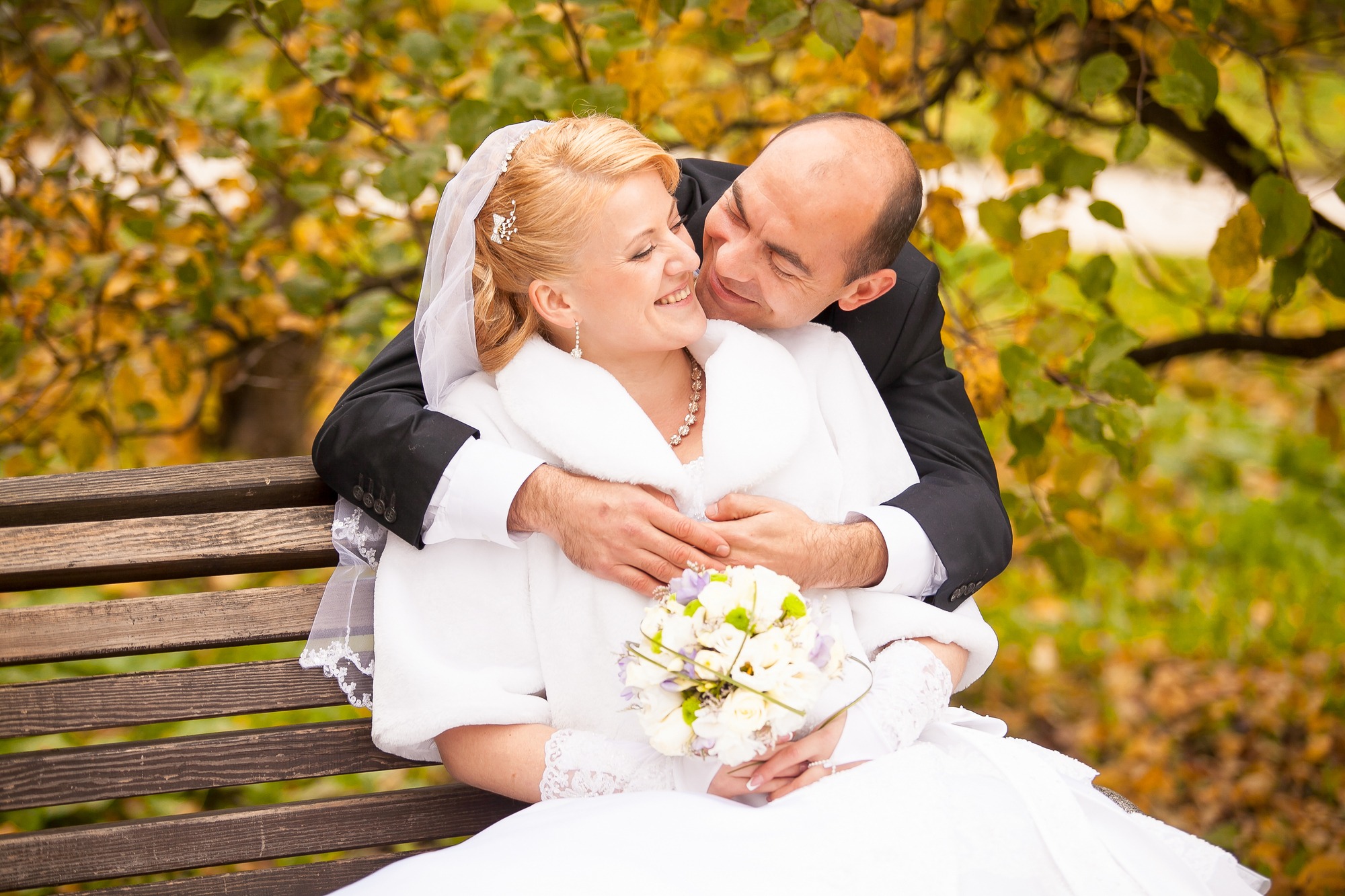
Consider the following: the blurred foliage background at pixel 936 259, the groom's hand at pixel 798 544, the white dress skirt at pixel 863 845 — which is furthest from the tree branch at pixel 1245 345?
the white dress skirt at pixel 863 845

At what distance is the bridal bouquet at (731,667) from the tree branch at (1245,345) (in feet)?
7.19

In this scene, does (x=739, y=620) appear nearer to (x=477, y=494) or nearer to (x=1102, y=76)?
(x=477, y=494)

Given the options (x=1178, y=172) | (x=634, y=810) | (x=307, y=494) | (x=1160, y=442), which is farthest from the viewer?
(x=1178, y=172)

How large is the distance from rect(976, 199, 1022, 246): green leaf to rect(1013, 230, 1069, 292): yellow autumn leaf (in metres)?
0.04

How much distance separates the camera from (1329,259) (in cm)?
268

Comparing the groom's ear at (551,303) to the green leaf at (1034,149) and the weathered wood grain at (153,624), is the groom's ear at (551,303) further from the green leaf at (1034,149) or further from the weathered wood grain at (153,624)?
the green leaf at (1034,149)

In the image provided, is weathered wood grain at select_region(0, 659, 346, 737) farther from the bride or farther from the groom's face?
the groom's face

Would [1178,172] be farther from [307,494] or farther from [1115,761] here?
[307,494]

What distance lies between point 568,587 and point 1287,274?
196 centimetres

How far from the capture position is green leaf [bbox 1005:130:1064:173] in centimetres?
275

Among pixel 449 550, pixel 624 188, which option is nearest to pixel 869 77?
pixel 624 188

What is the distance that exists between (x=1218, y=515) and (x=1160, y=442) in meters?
0.79

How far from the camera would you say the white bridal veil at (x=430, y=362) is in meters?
2.28

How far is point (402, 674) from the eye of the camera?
2.21 meters
